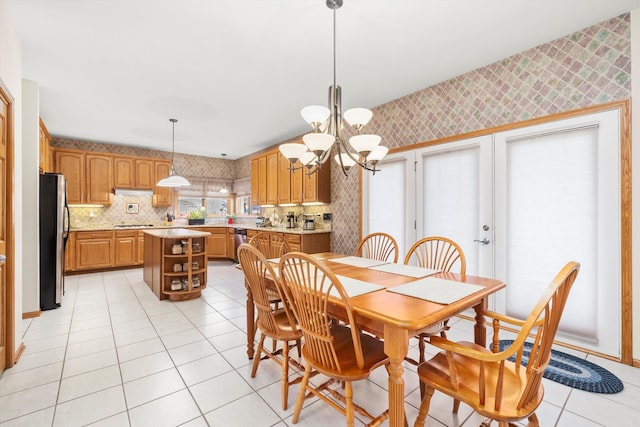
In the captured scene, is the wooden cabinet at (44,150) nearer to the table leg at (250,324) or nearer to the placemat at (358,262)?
the table leg at (250,324)

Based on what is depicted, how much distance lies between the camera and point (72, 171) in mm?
5574

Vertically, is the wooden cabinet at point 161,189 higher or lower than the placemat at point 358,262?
higher

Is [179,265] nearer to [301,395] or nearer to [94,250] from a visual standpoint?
[94,250]

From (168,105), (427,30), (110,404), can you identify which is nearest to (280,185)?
(168,105)

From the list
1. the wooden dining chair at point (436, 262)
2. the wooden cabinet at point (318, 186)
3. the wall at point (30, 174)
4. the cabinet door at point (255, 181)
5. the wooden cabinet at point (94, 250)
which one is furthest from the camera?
the cabinet door at point (255, 181)

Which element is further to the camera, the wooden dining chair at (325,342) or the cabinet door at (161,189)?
the cabinet door at (161,189)

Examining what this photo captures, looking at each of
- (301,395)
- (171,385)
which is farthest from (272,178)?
(301,395)

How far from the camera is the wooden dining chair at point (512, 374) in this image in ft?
3.62

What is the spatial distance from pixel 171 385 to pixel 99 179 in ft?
18.0

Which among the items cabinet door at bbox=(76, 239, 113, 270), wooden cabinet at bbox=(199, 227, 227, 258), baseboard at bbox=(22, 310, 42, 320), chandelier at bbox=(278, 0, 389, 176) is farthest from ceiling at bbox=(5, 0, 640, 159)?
wooden cabinet at bbox=(199, 227, 227, 258)

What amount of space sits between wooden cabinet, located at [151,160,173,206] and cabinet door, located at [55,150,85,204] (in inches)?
49.9

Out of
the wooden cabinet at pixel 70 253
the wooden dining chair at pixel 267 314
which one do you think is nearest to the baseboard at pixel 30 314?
the wooden cabinet at pixel 70 253

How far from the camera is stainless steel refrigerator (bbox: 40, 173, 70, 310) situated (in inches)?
140

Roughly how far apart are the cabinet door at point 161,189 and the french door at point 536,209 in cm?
549
